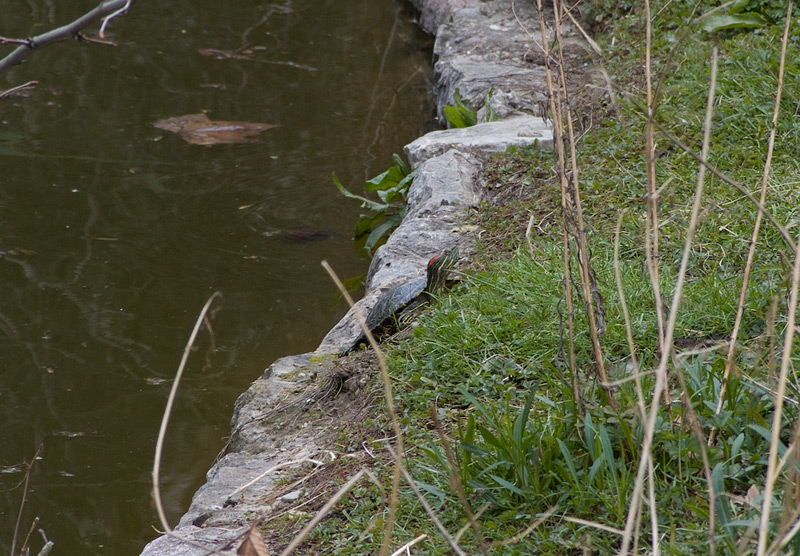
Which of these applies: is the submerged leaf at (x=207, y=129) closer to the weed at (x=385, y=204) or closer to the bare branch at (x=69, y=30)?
the weed at (x=385, y=204)

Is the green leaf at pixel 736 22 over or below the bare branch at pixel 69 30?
below

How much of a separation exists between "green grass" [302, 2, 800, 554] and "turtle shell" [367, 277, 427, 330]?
19 cm

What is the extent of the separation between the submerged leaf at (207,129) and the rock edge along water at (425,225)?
1469mm

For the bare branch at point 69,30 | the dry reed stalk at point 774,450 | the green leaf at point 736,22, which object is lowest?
the dry reed stalk at point 774,450

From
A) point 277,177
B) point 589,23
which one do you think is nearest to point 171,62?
point 277,177

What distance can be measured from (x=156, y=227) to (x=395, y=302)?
2283mm

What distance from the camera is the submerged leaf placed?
5926 millimetres

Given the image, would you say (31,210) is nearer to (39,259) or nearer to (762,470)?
(39,259)

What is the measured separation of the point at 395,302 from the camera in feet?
10.2

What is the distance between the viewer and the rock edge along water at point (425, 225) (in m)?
2.38

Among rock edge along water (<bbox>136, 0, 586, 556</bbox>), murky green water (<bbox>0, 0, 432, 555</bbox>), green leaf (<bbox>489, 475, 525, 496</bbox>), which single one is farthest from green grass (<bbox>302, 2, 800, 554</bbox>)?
murky green water (<bbox>0, 0, 432, 555</bbox>)

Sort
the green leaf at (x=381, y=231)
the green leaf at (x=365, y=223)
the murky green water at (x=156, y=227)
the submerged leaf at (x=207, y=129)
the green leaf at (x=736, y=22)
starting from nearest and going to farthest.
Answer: the murky green water at (x=156, y=227) < the green leaf at (x=381, y=231) < the green leaf at (x=365, y=223) < the green leaf at (x=736, y=22) < the submerged leaf at (x=207, y=129)

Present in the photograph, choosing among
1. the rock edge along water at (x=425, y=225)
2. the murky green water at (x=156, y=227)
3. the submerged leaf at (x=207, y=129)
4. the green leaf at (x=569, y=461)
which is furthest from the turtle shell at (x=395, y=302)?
the submerged leaf at (x=207, y=129)

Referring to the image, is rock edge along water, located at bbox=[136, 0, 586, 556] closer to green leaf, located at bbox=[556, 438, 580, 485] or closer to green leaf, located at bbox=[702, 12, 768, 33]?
green leaf, located at bbox=[556, 438, 580, 485]
